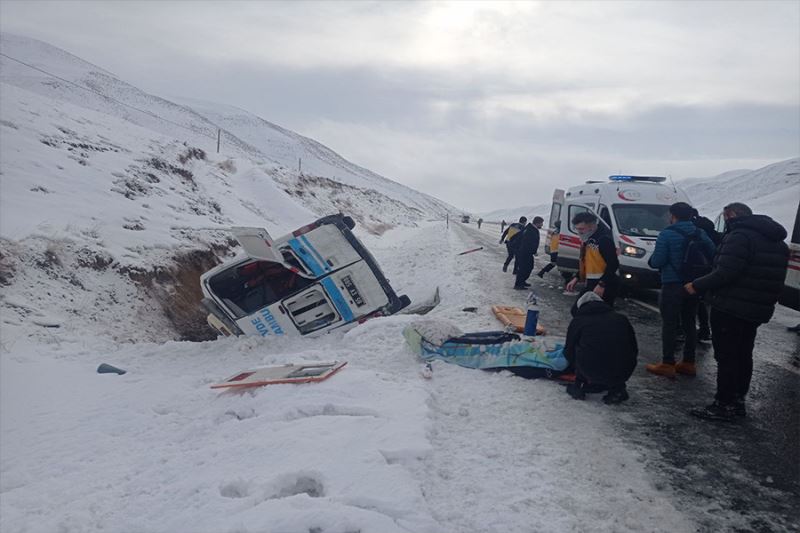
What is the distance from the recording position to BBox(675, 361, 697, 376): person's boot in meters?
5.96

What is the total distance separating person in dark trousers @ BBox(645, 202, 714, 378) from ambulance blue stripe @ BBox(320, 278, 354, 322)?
4.62 metres

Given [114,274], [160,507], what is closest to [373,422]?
[160,507]

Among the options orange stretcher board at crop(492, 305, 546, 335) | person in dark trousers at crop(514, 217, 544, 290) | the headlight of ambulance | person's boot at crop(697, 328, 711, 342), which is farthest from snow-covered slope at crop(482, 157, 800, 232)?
orange stretcher board at crop(492, 305, 546, 335)

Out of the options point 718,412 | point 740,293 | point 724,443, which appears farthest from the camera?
point 718,412

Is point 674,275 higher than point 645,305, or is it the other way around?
point 674,275

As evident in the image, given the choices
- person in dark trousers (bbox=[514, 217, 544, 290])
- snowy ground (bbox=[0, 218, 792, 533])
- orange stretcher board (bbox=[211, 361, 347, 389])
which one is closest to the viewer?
snowy ground (bbox=[0, 218, 792, 533])

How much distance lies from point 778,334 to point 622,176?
495 centimetres

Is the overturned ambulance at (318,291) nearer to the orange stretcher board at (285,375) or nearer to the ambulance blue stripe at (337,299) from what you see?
the ambulance blue stripe at (337,299)

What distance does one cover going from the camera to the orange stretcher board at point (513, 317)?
302 inches

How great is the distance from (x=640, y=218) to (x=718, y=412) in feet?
23.0

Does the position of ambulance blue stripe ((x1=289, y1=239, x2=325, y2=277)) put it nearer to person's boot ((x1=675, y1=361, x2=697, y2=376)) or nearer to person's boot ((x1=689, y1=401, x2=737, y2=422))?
person's boot ((x1=675, y1=361, x2=697, y2=376))

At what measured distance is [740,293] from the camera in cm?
462

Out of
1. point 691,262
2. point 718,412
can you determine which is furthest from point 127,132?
point 718,412

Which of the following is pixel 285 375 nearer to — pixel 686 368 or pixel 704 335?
pixel 686 368
